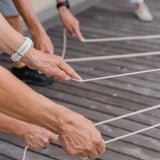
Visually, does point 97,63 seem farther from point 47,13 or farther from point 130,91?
point 47,13

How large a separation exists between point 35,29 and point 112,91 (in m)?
0.74

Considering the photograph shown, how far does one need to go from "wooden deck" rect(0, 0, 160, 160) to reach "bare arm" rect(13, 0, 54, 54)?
0.48m

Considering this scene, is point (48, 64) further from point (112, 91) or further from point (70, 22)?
point (112, 91)

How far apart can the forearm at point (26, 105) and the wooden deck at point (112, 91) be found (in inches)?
29.3

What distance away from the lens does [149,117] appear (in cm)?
178

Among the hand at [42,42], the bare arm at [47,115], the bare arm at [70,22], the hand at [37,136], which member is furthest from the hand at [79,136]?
the bare arm at [70,22]

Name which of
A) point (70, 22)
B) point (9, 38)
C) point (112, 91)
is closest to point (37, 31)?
point (70, 22)

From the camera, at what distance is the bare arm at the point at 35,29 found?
1416 mm

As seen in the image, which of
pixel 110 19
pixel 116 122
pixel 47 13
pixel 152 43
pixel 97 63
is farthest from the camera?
pixel 110 19

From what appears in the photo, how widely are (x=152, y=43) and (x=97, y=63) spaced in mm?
604

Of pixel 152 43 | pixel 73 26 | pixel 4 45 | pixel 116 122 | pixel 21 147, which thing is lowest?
pixel 152 43

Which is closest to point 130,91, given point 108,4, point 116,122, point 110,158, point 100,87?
point 100,87

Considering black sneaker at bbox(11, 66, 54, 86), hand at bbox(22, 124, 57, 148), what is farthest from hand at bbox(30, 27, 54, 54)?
black sneaker at bbox(11, 66, 54, 86)

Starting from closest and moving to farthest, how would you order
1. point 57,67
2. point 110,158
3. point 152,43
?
point 57,67 < point 110,158 < point 152,43
